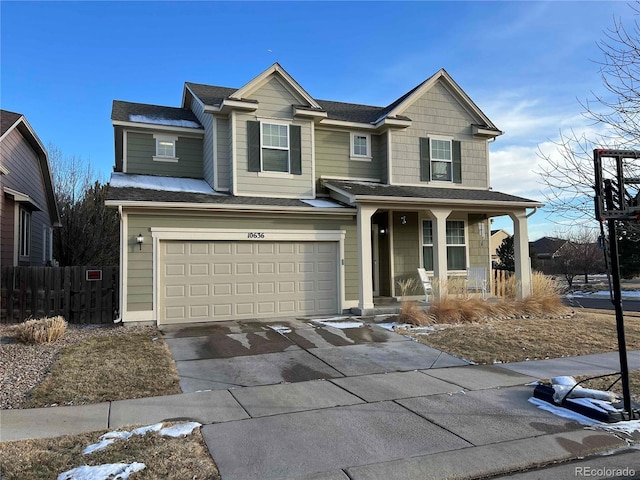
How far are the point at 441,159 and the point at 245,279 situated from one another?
8.08 meters

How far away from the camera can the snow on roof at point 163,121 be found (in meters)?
14.0

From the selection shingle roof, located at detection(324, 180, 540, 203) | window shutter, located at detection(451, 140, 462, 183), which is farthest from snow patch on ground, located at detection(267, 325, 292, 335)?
window shutter, located at detection(451, 140, 462, 183)

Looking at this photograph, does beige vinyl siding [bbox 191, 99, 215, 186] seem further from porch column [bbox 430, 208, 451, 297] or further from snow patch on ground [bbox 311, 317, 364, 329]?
porch column [bbox 430, 208, 451, 297]

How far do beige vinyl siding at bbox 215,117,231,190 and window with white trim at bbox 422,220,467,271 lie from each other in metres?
6.66

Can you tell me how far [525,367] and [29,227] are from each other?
15.9m

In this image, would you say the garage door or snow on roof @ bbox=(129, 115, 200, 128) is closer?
the garage door

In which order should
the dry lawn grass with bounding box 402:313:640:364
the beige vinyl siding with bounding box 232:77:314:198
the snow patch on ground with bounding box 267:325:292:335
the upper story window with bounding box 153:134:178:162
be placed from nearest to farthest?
the dry lawn grass with bounding box 402:313:640:364 < the snow patch on ground with bounding box 267:325:292:335 < the beige vinyl siding with bounding box 232:77:314:198 < the upper story window with bounding box 153:134:178:162

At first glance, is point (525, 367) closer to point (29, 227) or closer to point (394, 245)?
point (394, 245)

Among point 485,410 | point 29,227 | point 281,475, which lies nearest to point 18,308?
point 29,227

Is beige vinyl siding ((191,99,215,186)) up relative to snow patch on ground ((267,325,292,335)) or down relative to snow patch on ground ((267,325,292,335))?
up

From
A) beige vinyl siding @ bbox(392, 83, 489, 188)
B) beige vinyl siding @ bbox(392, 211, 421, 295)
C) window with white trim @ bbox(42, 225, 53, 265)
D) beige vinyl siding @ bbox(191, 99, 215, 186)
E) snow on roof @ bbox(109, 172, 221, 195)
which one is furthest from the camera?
window with white trim @ bbox(42, 225, 53, 265)

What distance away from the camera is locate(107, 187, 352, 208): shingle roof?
1098cm

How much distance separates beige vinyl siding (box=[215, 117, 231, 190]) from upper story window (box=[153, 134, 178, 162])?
6.55 ft

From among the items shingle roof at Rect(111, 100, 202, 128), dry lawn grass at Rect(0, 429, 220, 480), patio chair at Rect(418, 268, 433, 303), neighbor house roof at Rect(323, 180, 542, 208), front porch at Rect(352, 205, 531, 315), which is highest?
shingle roof at Rect(111, 100, 202, 128)
